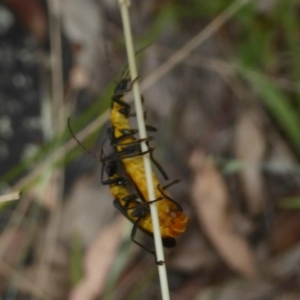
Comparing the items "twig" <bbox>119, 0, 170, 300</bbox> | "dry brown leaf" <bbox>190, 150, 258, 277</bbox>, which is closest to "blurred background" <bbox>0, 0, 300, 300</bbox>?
"dry brown leaf" <bbox>190, 150, 258, 277</bbox>

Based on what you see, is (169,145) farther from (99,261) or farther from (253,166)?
(99,261)

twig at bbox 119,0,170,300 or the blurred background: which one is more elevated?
the blurred background

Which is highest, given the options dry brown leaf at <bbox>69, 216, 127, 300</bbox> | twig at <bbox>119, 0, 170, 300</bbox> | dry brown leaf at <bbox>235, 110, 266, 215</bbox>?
dry brown leaf at <bbox>235, 110, 266, 215</bbox>

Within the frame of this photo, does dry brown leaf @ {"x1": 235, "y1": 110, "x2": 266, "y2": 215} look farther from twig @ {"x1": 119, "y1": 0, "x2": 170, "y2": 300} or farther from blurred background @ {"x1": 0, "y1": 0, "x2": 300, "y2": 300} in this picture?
twig @ {"x1": 119, "y1": 0, "x2": 170, "y2": 300}

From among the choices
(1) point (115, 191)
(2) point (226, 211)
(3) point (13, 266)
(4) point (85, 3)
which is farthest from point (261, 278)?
Answer: (4) point (85, 3)

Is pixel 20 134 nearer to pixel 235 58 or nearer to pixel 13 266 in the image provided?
pixel 13 266

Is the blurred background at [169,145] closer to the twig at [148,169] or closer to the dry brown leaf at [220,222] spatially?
the dry brown leaf at [220,222]

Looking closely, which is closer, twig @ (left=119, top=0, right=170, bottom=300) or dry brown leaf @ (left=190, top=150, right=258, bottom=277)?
twig @ (left=119, top=0, right=170, bottom=300)
